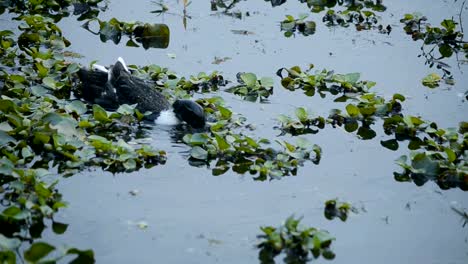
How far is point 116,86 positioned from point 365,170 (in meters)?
2.43

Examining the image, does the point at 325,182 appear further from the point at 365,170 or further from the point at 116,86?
the point at 116,86

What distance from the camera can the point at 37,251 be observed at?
11.7 ft

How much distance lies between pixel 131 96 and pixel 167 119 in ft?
1.59

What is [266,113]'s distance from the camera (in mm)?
6285

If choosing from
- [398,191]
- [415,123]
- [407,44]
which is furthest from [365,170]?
[407,44]

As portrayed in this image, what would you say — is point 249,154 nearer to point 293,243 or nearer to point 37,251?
point 293,243

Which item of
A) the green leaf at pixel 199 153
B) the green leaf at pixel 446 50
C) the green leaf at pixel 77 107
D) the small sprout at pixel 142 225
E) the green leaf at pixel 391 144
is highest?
the green leaf at pixel 77 107

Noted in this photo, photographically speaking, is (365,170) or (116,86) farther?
(116,86)

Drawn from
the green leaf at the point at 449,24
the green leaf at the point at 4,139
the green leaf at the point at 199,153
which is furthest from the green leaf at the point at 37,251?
the green leaf at the point at 449,24

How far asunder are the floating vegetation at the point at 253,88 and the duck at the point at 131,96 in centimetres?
85

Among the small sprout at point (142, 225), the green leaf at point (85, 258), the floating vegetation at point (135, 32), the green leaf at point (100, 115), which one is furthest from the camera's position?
the floating vegetation at point (135, 32)

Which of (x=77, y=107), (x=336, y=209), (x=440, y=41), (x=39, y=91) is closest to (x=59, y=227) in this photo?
(x=77, y=107)

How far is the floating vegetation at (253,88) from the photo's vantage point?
6.59 meters

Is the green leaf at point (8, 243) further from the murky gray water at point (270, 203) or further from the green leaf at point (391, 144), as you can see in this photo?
the green leaf at point (391, 144)
